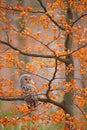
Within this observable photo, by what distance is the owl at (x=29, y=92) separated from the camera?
760cm

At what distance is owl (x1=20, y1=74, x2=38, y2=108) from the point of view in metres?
7.60

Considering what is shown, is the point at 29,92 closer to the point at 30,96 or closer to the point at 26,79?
the point at 30,96

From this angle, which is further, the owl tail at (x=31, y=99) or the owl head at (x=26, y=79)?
the owl head at (x=26, y=79)

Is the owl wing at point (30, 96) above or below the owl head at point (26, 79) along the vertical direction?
below

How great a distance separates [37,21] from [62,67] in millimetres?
1639

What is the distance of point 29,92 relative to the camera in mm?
7609

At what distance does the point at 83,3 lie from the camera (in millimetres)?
8305

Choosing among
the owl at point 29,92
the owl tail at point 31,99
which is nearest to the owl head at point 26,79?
the owl at point 29,92

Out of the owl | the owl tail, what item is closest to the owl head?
the owl

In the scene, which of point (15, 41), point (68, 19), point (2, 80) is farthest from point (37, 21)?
point (15, 41)

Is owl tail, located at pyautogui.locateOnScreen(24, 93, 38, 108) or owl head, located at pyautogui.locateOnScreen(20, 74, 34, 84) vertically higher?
owl head, located at pyautogui.locateOnScreen(20, 74, 34, 84)

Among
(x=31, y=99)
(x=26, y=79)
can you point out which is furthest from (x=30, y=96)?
(x=26, y=79)

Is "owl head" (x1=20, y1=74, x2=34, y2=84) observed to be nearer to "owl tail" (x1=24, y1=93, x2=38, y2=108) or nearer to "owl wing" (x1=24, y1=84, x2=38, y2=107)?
"owl wing" (x1=24, y1=84, x2=38, y2=107)

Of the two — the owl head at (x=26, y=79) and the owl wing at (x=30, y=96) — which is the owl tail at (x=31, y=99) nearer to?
the owl wing at (x=30, y=96)
